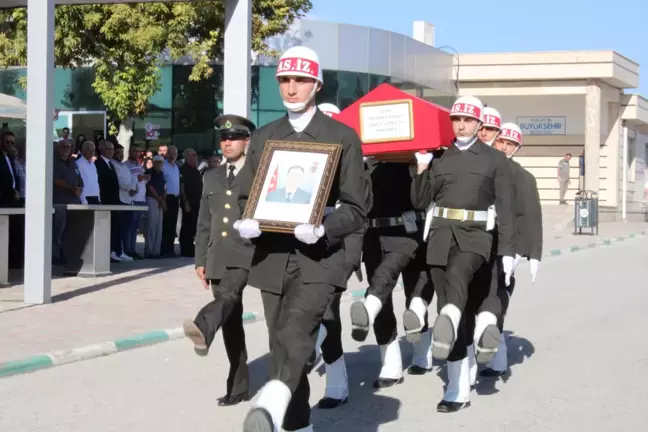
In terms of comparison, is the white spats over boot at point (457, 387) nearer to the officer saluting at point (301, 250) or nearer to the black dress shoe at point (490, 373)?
the black dress shoe at point (490, 373)

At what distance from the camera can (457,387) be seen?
7934mm

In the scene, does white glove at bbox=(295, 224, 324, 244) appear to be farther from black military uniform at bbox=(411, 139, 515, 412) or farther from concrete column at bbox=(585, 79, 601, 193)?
concrete column at bbox=(585, 79, 601, 193)

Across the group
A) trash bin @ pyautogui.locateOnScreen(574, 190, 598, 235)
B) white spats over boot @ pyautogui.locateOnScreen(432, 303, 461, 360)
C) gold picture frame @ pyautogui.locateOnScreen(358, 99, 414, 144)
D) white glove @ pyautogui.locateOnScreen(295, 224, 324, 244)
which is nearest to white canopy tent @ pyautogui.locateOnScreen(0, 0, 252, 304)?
gold picture frame @ pyautogui.locateOnScreen(358, 99, 414, 144)

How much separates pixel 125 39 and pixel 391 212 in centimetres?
2179

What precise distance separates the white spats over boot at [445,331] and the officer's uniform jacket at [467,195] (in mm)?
539

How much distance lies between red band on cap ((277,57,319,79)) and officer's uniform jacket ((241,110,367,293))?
9.6 inches

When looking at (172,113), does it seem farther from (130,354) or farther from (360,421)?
(360,421)

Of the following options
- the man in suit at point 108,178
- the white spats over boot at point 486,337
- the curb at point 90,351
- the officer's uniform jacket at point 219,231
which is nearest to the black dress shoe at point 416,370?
the white spats over boot at point 486,337

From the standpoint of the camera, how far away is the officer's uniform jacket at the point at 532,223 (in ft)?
30.8

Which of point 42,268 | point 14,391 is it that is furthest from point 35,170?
point 14,391

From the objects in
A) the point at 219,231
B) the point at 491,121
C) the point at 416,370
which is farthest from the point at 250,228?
the point at 416,370

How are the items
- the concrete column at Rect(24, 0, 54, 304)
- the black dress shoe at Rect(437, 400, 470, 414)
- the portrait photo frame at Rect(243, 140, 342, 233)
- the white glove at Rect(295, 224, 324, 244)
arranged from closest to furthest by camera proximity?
the white glove at Rect(295, 224, 324, 244) → the portrait photo frame at Rect(243, 140, 342, 233) → the black dress shoe at Rect(437, 400, 470, 414) → the concrete column at Rect(24, 0, 54, 304)

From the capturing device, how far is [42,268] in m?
12.9

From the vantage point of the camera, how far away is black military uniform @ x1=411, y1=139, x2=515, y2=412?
7984 millimetres
